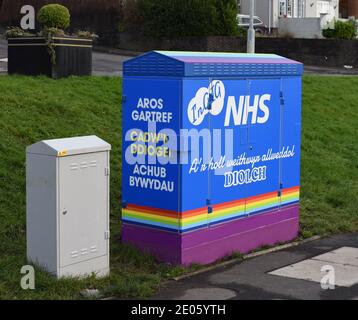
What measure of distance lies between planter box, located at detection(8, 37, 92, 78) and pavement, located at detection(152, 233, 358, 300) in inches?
280

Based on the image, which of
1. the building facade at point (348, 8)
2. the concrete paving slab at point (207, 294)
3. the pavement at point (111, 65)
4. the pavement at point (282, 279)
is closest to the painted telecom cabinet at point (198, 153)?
the pavement at point (282, 279)

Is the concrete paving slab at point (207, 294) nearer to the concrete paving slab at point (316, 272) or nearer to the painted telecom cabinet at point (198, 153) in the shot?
the painted telecom cabinet at point (198, 153)

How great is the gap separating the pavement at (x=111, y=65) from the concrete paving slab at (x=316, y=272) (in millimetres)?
10662


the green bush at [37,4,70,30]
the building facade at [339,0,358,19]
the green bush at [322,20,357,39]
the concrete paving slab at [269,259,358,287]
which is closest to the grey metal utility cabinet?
the concrete paving slab at [269,259,358,287]

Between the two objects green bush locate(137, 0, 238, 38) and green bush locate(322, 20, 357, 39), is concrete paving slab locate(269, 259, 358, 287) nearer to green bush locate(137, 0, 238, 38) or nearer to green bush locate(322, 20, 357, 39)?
green bush locate(137, 0, 238, 38)

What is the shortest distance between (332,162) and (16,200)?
6.48 meters

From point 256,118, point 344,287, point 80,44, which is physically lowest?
point 344,287

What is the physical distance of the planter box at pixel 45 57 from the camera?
14391mm

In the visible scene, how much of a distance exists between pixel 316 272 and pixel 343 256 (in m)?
0.87

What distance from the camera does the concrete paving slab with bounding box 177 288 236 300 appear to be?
6933 mm

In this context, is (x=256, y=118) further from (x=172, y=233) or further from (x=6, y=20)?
(x=6, y=20)

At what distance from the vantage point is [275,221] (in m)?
9.16
